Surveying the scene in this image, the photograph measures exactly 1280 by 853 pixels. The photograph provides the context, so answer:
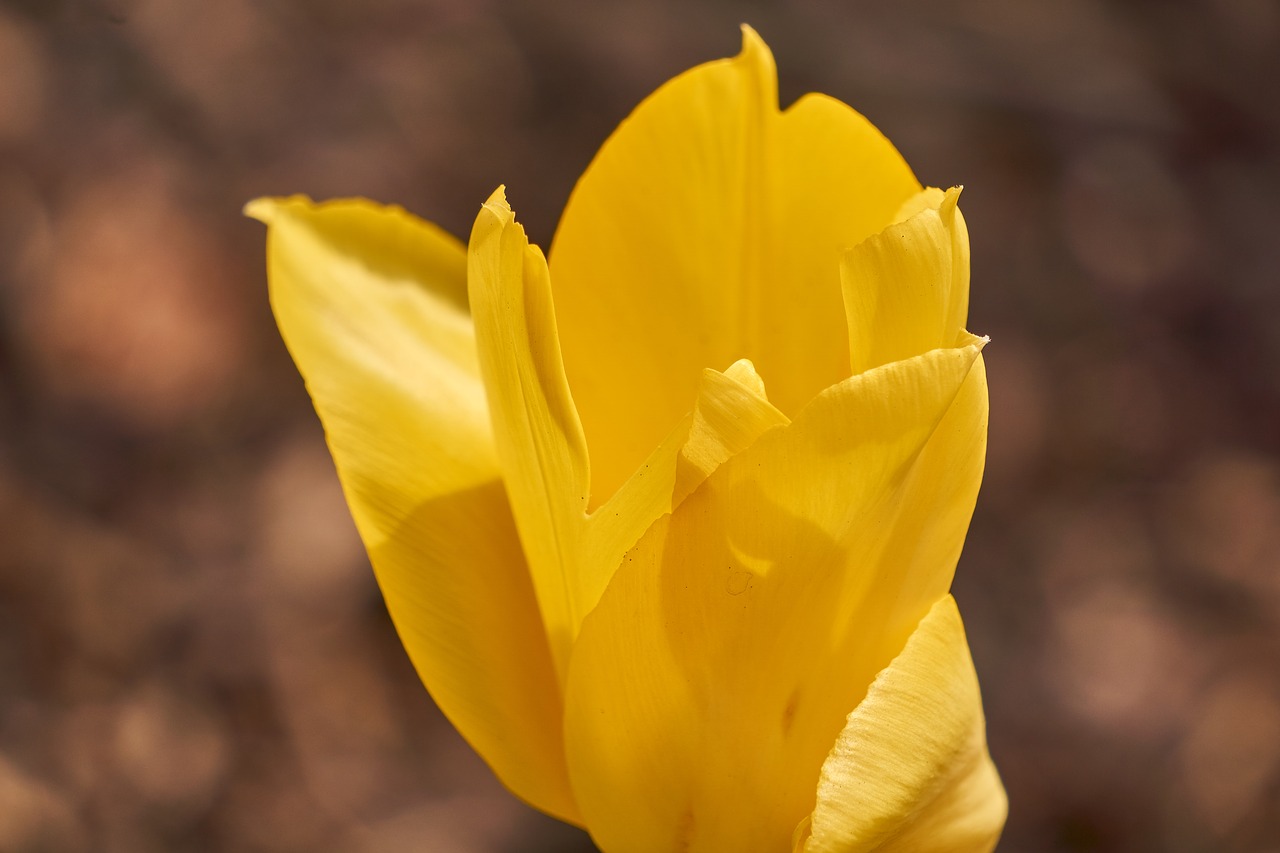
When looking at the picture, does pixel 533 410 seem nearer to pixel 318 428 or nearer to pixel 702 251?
pixel 702 251

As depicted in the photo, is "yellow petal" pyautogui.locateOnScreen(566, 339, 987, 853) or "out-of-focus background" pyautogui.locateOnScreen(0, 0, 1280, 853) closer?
"yellow petal" pyautogui.locateOnScreen(566, 339, 987, 853)

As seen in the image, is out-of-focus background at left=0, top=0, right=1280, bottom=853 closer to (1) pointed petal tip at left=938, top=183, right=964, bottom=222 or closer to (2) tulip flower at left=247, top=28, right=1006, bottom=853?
(2) tulip flower at left=247, top=28, right=1006, bottom=853

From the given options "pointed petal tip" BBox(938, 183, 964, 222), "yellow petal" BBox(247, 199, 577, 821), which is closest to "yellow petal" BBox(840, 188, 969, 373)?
"pointed petal tip" BBox(938, 183, 964, 222)

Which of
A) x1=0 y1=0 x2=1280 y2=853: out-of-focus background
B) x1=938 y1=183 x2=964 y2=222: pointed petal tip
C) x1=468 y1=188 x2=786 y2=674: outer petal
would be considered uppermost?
x1=938 y1=183 x2=964 y2=222: pointed petal tip

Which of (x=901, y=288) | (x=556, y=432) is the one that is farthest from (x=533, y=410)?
(x=901, y=288)

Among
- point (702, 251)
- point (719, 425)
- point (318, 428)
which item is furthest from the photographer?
point (318, 428)

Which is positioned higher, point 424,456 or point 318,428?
point 424,456
